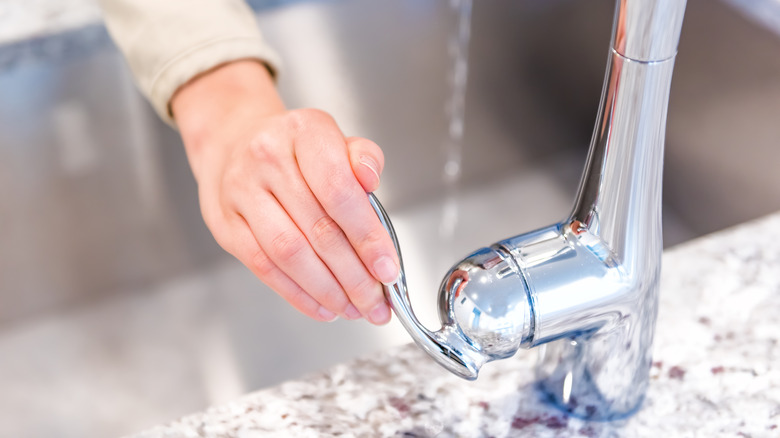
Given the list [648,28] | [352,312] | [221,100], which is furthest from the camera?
[221,100]

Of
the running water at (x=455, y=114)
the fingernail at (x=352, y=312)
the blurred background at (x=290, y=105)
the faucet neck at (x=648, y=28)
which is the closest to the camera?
the faucet neck at (x=648, y=28)

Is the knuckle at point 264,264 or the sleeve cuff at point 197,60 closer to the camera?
the knuckle at point 264,264

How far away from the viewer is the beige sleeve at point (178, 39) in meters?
0.52

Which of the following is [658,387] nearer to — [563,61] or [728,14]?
[728,14]

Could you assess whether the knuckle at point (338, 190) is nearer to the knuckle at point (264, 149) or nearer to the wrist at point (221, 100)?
the knuckle at point (264, 149)

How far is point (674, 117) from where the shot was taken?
2.44 feet

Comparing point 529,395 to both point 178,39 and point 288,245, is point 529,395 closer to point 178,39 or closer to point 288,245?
point 288,245

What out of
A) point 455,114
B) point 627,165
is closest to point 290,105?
point 455,114

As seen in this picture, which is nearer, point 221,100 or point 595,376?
point 595,376

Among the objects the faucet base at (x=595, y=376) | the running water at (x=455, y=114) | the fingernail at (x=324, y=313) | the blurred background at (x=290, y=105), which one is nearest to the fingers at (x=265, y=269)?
the fingernail at (x=324, y=313)

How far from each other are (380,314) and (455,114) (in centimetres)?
52

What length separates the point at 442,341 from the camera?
Answer: 0.31 meters

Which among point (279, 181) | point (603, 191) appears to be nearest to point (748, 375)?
point (603, 191)

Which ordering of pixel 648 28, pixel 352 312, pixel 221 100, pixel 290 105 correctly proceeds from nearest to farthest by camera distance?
1. pixel 648 28
2. pixel 352 312
3. pixel 221 100
4. pixel 290 105
